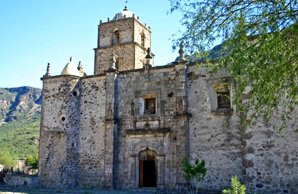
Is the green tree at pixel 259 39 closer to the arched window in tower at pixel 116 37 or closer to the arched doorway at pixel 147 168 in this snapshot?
the arched doorway at pixel 147 168

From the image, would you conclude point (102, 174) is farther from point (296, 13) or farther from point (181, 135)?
point (296, 13)

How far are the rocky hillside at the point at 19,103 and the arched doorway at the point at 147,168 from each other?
255ft

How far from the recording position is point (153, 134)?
19406 millimetres

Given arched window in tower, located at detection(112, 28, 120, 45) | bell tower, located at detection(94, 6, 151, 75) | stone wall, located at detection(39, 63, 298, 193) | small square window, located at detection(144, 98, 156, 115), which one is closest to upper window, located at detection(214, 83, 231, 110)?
stone wall, located at detection(39, 63, 298, 193)

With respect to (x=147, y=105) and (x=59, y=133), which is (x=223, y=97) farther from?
(x=59, y=133)

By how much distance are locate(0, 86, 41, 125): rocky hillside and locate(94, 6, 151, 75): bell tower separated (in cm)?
7130

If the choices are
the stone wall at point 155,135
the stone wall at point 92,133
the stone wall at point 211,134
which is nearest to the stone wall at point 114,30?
the stone wall at point 155,135

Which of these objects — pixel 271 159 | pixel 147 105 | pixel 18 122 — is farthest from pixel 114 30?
pixel 18 122

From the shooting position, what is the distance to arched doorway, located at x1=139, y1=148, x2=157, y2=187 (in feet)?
64.3

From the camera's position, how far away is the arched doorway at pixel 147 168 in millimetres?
19594

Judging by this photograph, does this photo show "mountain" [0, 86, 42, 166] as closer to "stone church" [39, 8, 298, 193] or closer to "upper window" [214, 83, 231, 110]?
"stone church" [39, 8, 298, 193]

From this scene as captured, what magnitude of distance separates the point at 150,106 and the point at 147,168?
3341mm

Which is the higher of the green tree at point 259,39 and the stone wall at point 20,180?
the green tree at point 259,39

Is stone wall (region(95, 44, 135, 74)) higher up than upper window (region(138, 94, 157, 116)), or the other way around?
stone wall (region(95, 44, 135, 74))
